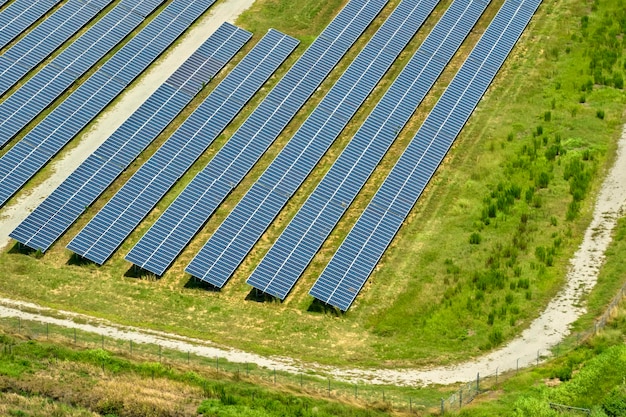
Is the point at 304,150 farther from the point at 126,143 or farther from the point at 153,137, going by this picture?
the point at 126,143

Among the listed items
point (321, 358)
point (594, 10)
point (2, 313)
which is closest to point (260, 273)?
point (321, 358)

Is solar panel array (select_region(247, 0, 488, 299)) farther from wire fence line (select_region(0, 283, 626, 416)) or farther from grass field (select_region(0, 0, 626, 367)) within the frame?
wire fence line (select_region(0, 283, 626, 416))

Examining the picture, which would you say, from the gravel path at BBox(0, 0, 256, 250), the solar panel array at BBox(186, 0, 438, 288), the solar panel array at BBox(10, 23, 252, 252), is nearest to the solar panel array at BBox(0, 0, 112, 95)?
the gravel path at BBox(0, 0, 256, 250)

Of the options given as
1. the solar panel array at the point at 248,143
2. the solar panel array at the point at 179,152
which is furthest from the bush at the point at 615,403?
the solar panel array at the point at 179,152

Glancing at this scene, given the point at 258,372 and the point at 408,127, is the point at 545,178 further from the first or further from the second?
the point at 258,372

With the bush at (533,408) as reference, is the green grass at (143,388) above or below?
below

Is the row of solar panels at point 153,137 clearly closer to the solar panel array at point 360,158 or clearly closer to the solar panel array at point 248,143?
the solar panel array at point 248,143
